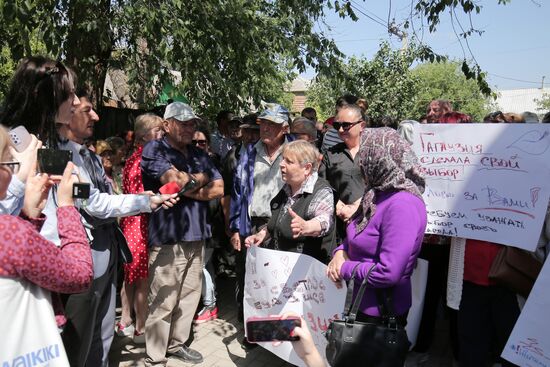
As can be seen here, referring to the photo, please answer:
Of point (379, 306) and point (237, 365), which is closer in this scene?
point (379, 306)

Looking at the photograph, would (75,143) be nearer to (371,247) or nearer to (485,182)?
(371,247)

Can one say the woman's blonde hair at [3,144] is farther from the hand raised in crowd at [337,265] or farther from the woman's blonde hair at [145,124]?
the woman's blonde hair at [145,124]

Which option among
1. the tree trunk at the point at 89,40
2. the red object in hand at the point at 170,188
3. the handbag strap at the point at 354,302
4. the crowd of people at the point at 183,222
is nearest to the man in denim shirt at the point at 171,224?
the crowd of people at the point at 183,222

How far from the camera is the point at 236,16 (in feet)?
17.2

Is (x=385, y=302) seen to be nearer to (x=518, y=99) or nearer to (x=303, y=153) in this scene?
(x=303, y=153)

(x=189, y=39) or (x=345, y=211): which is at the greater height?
(x=189, y=39)

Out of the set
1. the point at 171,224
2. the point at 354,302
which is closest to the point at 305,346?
the point at 354,302

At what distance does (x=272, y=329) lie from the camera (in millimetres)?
1788

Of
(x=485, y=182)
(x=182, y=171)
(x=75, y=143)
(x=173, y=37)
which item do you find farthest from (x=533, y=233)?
(x=173, y=37)

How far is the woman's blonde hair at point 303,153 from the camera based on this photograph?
3.33 m

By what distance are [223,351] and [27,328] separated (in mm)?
2813

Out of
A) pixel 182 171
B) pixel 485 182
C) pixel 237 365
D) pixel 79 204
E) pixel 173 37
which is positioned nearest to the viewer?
pixel 79 204

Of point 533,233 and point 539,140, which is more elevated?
point 539,140

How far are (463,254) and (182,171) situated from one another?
2.17 meters
